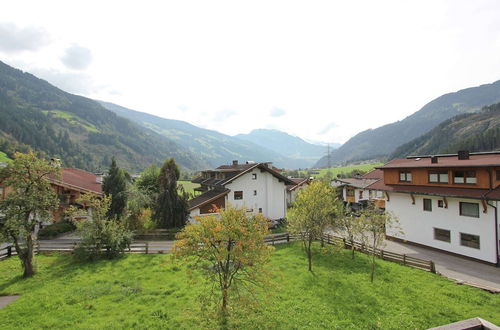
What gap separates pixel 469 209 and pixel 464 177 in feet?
9.43

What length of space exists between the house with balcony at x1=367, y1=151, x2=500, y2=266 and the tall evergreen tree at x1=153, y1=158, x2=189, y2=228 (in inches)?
917

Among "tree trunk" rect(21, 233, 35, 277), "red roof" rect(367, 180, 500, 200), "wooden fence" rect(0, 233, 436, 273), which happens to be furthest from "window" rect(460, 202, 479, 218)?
"tree trunk" rect(21, 233, 35, 277)

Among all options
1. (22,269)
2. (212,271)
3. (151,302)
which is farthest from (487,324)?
(22,269)

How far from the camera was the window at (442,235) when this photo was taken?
2334 centimetres

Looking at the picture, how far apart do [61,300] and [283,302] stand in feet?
38.4

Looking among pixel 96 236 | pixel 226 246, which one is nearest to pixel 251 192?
pixel 96 236

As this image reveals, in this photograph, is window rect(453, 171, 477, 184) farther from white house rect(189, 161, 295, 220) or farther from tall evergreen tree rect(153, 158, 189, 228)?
tall evergreen tree rect(153, 158, 189, 228)

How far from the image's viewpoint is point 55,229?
28.6 m

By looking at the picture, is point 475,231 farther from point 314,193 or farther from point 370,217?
point 314,193

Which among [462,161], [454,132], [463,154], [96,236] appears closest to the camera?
[96,236]

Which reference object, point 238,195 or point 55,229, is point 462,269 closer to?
point 238,195

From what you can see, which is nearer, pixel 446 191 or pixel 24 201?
pixel 24 201

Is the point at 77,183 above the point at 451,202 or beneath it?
above

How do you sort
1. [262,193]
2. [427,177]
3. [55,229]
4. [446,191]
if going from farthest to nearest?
[262,193] → [55,229] → [427,177] → [446,191]
